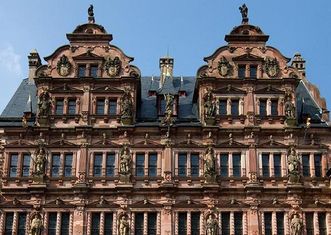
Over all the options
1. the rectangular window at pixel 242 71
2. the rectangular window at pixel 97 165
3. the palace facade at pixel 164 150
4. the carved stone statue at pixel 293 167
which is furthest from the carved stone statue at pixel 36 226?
the rectangular window at pixel 242 71

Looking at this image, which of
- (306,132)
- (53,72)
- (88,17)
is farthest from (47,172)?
(306,132)

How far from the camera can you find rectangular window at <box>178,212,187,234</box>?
1624 inches

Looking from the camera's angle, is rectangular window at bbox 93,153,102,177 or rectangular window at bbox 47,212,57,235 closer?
rectangular window at bbox 47,212,57,235

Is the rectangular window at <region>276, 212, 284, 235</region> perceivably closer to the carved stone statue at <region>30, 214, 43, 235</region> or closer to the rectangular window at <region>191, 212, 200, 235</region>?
the rectangular window at <region>191, 212, 200, 235</region>

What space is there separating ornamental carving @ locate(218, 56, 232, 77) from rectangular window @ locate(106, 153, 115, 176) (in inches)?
390

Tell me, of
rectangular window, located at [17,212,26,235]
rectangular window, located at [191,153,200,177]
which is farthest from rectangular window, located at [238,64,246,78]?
rectangular window, located at [17,212,26,235]

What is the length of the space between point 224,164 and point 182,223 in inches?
197

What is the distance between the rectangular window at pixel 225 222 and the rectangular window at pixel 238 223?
0.46 meters

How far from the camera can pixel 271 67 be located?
150 ft

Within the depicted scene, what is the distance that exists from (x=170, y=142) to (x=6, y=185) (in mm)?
11438

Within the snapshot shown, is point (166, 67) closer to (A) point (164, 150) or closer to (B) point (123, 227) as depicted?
(A) point (164, 150)

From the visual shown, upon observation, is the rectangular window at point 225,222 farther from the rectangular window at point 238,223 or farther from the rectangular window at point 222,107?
the rectangular window at point 222,107

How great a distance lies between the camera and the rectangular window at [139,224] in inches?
1622

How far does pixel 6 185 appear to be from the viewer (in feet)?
139
